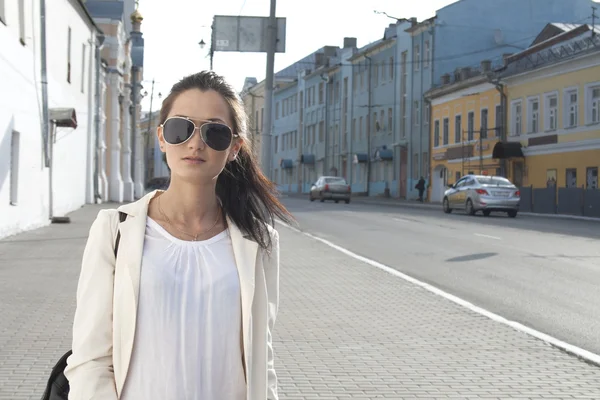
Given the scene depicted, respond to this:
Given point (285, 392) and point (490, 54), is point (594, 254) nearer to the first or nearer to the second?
point (285, 392)

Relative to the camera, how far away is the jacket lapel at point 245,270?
2.80 meters

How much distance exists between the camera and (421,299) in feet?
38.5

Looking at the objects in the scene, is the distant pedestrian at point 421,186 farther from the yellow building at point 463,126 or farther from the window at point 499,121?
the window at point 499,121

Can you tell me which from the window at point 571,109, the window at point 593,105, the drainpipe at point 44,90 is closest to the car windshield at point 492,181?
the window at point 593,105

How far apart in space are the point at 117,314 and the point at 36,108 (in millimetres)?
22010

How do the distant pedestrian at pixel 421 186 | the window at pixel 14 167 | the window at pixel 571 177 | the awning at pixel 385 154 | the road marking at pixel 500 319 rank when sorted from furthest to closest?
the awning at pixel 385 154
the distant pedestrian at pixel 421 186
the window at pixel 571 177
the window at pixel 14 167
the road marking at pixel 500 319

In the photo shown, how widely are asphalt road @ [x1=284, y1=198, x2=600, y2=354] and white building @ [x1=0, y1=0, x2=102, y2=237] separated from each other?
6.86 meters

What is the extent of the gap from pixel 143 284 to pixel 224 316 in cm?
24

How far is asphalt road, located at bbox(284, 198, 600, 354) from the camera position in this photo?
35.9 ft

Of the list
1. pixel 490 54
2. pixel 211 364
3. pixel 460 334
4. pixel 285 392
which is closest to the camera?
pixel 211 364

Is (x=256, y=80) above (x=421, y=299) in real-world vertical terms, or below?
above

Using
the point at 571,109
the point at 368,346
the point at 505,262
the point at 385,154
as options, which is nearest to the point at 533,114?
the point at 571,109

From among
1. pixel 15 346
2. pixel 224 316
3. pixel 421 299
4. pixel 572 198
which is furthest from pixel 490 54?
pixel 224 316

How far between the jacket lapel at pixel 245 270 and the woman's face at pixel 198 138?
200mm
